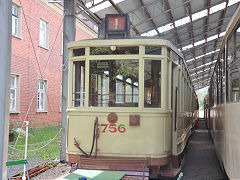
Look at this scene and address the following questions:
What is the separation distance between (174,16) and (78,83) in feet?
38.8

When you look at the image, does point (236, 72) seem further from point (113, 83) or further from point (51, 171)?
point (51, 171)

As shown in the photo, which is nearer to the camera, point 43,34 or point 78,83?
point 78,83

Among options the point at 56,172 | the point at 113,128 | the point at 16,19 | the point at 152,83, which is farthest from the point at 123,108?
the point at 16,19

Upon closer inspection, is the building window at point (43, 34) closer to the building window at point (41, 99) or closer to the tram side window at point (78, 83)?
the building window at point (41, 99)

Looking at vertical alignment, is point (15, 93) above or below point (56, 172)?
above

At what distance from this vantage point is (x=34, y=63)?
51.9ft

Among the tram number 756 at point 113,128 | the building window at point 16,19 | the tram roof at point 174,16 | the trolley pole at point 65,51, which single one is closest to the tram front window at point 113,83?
the tram number 756 at point 113,128

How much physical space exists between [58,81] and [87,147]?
13299 mm

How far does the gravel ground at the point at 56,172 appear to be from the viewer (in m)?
6.61

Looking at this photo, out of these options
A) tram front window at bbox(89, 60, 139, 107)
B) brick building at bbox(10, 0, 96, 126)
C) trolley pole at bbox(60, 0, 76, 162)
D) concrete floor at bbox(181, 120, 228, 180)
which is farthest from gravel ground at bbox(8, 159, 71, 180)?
brick building at bbox(10, 0, 96, 126)

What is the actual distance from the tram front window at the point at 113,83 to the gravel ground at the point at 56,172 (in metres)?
1.87

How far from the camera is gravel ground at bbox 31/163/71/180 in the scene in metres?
6.61

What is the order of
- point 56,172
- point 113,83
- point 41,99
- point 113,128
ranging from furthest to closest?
point 41,99
point 56,172
point 113,83
point 113,128

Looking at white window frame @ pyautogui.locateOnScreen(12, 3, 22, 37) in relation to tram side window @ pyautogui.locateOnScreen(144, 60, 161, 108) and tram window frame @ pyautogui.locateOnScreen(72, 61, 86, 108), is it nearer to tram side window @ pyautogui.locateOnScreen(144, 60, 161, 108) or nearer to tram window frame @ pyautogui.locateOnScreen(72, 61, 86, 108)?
tram window frame @ pyautogui.locateOnScreen(72, 61, 86, 108)
